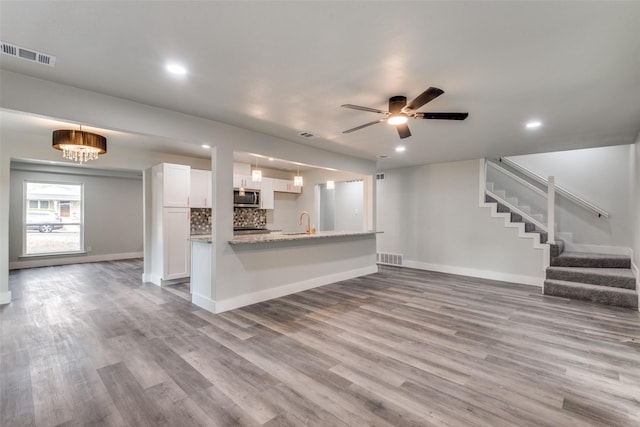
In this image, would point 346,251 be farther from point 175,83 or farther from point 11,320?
point 11,320

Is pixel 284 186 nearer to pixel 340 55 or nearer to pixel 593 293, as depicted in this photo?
pixel 340 55

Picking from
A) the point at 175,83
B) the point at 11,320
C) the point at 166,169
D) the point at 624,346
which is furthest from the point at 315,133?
the point at 11,320

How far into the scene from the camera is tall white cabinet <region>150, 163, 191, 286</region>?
5.20 meters

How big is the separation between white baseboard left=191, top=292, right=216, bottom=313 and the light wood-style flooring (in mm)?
172

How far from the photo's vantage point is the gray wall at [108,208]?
293 inches

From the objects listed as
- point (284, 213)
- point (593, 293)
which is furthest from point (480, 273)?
point (284, 213)

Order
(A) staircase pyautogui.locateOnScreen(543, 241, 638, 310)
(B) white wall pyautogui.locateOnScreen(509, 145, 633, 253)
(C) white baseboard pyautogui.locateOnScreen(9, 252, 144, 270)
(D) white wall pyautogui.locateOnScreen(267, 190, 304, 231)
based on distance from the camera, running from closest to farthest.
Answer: (A) staircase pyautogui.locateOnScreen(543, 241, 638, 310), (B) white wall pyautogui.locateOnScreen(509, 145, 633, 253), (C) white baseboard pyautogui.locateOnScreen(9, 252, 144, 270), (D) white wall pyautogui.locateOnScreen(267, 190, 304, 231)

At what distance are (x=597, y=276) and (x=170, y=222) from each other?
23.8 feet

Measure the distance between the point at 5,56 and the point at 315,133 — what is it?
3086 mm

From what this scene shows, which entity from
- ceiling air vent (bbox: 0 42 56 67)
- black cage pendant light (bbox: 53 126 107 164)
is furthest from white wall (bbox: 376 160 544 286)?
ceiling air vent (bbox: 0 42 56 67)

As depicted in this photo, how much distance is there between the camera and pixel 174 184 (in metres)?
5.34

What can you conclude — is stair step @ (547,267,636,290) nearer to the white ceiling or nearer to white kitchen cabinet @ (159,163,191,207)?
the white ceiling

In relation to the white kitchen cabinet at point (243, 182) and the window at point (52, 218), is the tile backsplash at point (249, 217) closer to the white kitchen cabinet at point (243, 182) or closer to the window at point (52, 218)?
the white kitchen cabinet at point (243, 182)

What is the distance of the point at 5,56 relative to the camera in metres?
2.12
